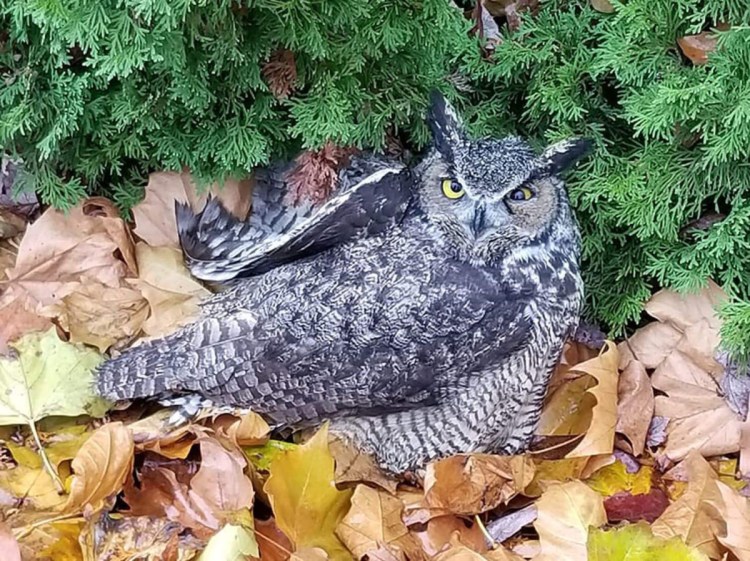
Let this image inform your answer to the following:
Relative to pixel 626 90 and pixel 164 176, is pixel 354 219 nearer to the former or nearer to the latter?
pixel 164 176

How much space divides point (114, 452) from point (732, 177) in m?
1.44

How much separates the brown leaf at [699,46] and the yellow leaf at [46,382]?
1.49 metres

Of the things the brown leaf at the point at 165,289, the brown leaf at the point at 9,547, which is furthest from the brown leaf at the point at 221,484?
the brown leaf at the point at 165,289

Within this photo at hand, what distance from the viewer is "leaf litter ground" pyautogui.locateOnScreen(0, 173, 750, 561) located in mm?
1769

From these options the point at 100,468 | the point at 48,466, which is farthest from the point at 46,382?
the point at 100,468

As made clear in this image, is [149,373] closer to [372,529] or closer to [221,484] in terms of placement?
[221,484]

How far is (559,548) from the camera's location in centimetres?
171

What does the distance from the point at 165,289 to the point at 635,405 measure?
3.73 feet

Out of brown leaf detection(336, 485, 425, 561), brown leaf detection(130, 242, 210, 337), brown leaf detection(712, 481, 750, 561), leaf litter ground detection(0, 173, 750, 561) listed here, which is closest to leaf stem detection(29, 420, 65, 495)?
leaf litter ground detection(0, 173, 750, 561)

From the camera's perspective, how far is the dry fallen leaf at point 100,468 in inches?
72.1

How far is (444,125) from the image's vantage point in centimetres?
203

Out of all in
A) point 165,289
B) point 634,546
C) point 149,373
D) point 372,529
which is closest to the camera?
point 634,546

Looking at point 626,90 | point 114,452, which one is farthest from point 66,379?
point 626,90

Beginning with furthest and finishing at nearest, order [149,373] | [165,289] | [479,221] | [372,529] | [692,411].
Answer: [165,289], [692,411], [149,373], [479,221], [372,529]
